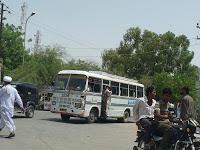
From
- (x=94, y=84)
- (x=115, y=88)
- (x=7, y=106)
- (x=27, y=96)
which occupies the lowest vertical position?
(x=7, y=106)

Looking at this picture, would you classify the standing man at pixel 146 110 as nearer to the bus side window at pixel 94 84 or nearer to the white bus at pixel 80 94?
the white bus at pixel 80 94

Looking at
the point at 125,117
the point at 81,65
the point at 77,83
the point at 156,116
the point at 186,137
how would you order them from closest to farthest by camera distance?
the point at 186,137
the point at 156,116
the point at 77,83
the point at 125,117
the point at 81,65

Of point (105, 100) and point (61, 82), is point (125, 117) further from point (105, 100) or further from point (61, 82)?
point (61, 82)

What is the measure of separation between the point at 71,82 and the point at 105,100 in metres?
2.56

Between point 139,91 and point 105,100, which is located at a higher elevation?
point 139,91

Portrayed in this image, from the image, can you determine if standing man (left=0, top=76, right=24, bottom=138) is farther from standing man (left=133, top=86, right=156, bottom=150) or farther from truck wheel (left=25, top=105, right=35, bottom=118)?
truck wheel (left=25, top=105, right=35, bottom=118)

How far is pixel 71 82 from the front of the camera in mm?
27000

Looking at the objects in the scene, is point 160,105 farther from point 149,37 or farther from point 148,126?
point 149,37

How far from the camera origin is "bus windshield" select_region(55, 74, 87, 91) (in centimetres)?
2667

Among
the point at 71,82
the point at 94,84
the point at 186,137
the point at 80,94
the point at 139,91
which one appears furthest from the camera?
the point at 139,91

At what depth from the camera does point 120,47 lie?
81.9 meters

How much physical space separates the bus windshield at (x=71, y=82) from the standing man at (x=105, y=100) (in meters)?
2.20

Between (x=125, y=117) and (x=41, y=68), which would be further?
(x=41, y=68)

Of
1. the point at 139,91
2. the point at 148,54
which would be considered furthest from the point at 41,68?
the point at 139,91
